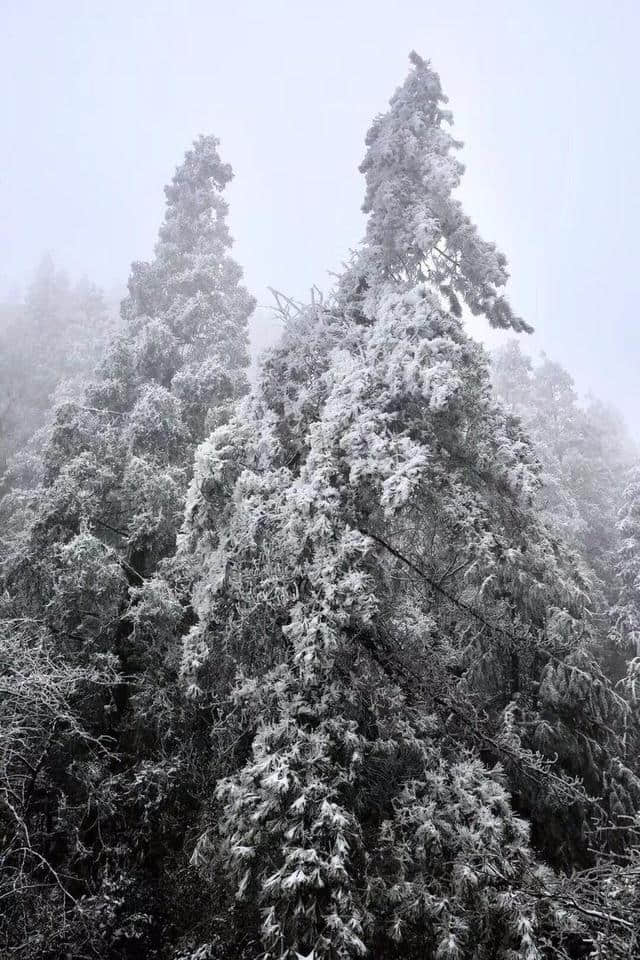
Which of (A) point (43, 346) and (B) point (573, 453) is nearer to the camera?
(B) point (573, 453)

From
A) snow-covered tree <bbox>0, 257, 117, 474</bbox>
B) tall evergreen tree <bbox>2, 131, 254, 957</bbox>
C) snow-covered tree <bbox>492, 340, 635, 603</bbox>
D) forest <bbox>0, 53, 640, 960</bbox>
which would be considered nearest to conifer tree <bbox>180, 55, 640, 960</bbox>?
forest <bbox>0, 53, 640, 960</bbox>

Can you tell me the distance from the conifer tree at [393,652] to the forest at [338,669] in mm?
39

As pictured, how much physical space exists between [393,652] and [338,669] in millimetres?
943

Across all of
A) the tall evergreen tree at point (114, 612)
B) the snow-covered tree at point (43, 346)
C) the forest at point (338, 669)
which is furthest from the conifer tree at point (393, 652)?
the snow-covered tree at point (43, 346)

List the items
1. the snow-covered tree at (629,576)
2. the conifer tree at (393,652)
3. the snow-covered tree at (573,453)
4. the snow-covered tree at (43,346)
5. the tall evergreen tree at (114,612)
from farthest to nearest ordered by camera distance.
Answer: the snow-covered tree at (43,346) < the snow-covered tree at (573,453) < the snow-covered tree at (629,576) < the tall evergreen tree at (114,612) < the conifer tree at (393,652)

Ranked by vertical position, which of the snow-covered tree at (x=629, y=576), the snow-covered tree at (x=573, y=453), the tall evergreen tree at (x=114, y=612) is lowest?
the tall evergreen tree at (x=114, y=612)

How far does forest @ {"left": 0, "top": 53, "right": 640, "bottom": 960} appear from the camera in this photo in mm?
4941

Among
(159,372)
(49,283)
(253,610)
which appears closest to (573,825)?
(253,610)

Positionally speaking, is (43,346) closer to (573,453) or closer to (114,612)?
(114,612)

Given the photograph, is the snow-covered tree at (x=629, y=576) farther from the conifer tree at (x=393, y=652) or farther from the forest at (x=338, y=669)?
the conifer tree at (x=393, y=652)

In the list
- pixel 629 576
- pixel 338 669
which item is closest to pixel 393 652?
pixel 338 669

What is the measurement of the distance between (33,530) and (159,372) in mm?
6106

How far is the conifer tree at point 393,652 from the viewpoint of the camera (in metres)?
4.87

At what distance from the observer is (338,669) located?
5.95m
